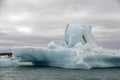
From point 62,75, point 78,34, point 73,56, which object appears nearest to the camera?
point 62,75

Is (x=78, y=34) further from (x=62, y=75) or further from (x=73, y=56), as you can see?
(x=62, y=75)

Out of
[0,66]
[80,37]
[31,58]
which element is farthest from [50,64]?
[0,66]

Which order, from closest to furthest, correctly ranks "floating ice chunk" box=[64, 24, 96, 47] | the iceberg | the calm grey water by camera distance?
the calm grey water, the iceberg, "floating ice chunk" box=[64, 24, 96, 47]

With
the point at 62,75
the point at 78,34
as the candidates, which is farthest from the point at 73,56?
the point at 62,75

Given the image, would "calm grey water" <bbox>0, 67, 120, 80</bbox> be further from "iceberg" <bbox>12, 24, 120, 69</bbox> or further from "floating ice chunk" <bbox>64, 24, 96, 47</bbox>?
"floating ice chunk" <bbox>64, 24, 96, 47</bbox>

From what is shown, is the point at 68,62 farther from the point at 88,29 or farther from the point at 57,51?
the point at 88,29

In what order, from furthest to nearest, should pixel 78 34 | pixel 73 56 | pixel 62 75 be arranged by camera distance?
pixel 78 34, pixel 73 56, pixel 62 75

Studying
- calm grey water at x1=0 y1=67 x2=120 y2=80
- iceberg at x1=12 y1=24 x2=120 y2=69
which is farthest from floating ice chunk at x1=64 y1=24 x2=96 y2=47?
calm grey water at x1=0 y1=67 x2=120 y2=80

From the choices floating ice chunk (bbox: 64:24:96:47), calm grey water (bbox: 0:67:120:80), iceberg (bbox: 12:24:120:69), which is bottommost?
calm grey water (bbox: 0:67:120:80)

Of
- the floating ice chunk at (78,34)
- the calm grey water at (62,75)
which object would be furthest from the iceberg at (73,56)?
the calm grey water at (62,75)

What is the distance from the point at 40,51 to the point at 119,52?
32.0 feet

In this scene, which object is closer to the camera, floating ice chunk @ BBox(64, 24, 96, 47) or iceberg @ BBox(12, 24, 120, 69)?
iceberg @ BBox(12, 24, 120, 69)

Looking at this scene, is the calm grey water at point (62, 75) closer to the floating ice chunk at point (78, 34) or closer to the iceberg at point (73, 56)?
the iceberg at point (73, 56)

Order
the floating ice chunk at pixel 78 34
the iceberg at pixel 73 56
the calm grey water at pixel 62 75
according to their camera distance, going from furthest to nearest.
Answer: the floating ice chunk at pixel 78 34 < the iceberg at pixel 73 56 < the calm grey water at pixel 62 75
